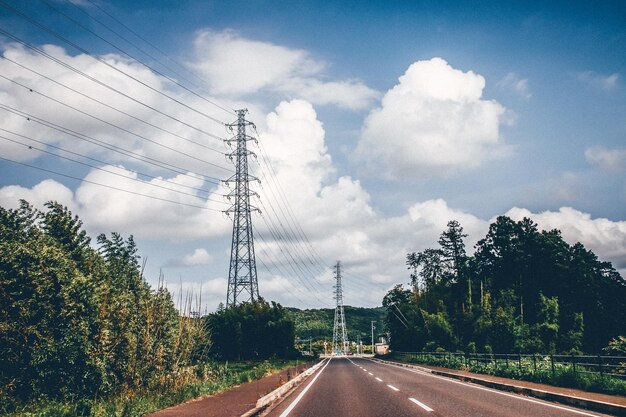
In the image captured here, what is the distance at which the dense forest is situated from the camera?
45688 millimetres

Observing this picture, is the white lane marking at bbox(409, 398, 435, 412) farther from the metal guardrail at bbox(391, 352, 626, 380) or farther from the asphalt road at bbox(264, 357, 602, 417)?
the metal guardrail at bbox(391, 352, 626, 380)

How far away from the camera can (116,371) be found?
14250mm

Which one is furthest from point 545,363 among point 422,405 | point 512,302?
point 512,302

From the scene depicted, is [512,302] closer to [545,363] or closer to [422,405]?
[545,363]

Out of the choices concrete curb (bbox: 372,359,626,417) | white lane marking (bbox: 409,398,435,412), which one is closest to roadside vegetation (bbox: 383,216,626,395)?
concrete curb (bbox: 372,359,626,417)

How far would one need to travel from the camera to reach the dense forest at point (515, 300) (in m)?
45.7

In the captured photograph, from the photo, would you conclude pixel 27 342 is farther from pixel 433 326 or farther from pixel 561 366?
pixel 433 326

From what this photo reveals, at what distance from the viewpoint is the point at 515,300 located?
56781 millimetres

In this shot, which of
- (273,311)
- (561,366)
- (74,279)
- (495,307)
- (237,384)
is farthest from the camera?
(273,311)

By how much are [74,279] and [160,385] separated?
5.01 meters

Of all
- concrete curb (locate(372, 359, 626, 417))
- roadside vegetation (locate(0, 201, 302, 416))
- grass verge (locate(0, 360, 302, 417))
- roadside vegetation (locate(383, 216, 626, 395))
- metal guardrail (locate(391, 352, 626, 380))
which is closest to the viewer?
grass verge (locate(0, 360, 302, 417))

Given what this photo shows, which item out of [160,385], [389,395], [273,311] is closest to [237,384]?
[160,385]

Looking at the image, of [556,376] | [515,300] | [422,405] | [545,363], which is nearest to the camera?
[422,405]

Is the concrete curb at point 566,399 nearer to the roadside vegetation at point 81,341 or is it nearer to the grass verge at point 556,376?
the grass verge at point 556,376
